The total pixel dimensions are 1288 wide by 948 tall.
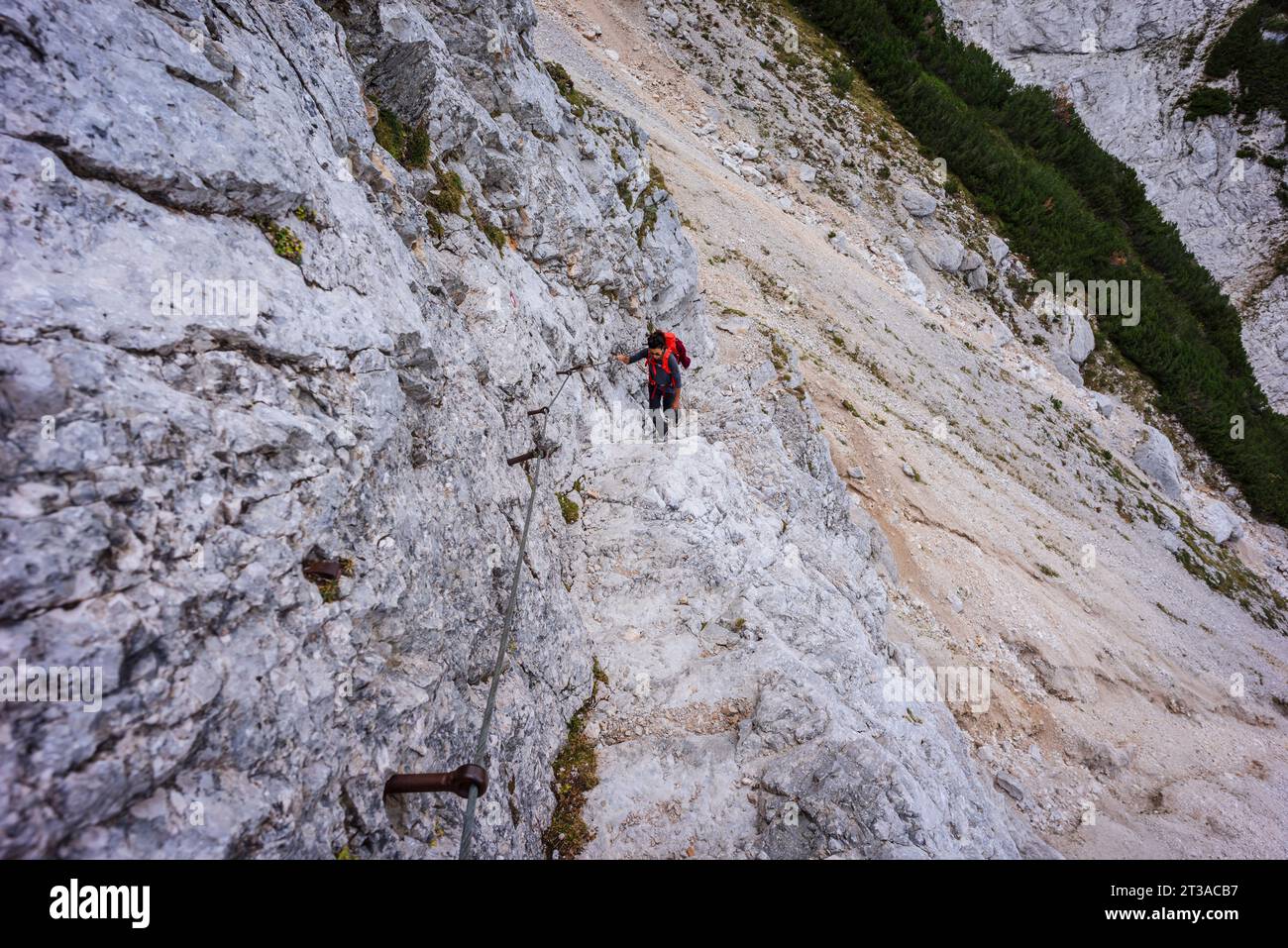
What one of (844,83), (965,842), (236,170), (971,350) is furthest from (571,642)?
(844,83)

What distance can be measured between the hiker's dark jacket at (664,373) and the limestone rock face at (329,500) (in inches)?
64.3

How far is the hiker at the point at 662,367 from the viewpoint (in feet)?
38.1

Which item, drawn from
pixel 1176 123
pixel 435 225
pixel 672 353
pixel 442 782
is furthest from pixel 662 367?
pixel 1176 123

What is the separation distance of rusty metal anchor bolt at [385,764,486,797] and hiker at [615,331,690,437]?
854cm

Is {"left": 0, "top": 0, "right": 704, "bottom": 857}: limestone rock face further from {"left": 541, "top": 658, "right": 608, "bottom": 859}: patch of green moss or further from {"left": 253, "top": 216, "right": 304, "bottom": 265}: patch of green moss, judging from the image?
{"left": 541, "top": 658, "right": 608, "bottom": 859}: patch of green moss

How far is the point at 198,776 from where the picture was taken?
3477 millimetres

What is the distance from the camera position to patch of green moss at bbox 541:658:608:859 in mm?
6055

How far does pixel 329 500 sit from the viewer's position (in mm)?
4965

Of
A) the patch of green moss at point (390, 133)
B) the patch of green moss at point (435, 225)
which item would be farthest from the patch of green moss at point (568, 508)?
the patch of green moss at point (390, 133)

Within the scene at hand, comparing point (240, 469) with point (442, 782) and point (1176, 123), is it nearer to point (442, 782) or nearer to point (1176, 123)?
point (442, 782)

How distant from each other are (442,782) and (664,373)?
8.70 metres

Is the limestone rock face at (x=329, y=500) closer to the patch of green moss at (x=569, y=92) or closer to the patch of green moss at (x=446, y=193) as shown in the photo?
the patch of green moss at (x=446, y=193)

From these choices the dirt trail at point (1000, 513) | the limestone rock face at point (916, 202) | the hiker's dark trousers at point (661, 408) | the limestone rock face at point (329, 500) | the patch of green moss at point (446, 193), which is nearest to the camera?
the limestone rock face at point (329, 500)

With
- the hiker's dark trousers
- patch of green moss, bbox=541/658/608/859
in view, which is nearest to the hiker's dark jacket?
the hiker's dark trousers
